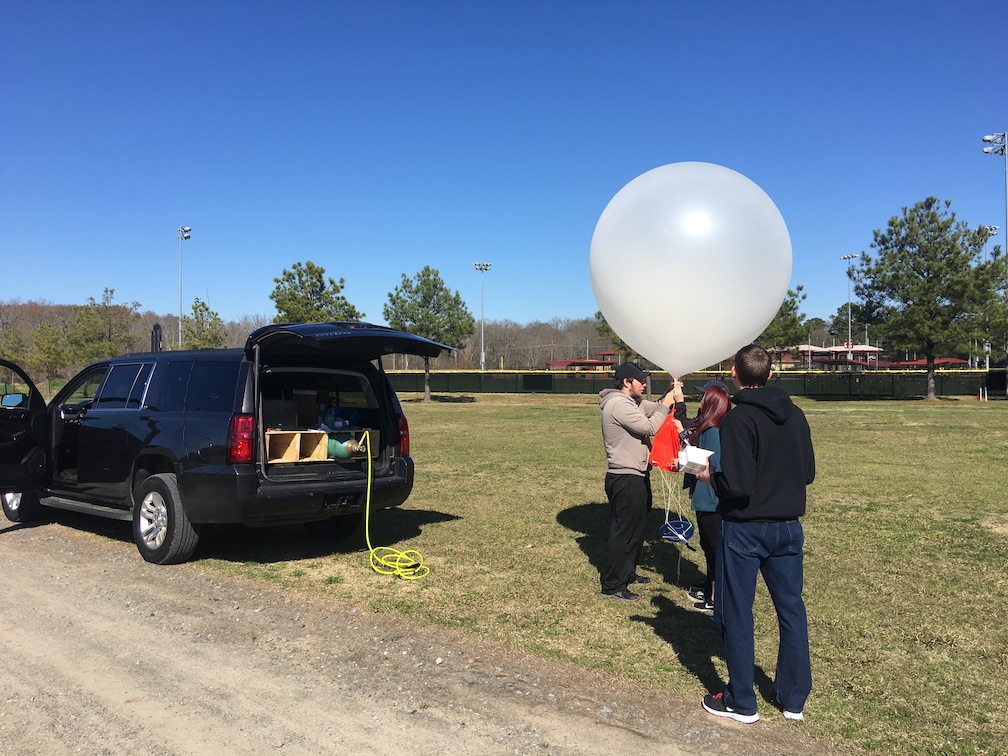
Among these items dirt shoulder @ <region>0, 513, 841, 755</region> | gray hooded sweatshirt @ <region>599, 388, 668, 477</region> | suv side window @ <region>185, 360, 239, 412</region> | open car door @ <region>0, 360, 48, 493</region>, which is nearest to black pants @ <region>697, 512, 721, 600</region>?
gray hooded sweatshirt @ <region>599, 388, 668, 477</region>

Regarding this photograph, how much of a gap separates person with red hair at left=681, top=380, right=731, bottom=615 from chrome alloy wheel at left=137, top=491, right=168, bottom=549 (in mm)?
4488

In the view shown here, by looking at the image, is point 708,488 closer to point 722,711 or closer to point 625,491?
point 625,491

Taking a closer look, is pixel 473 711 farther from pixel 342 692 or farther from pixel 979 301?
pixel 979 301

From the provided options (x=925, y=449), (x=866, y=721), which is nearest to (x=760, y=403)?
(x=866, y=721)

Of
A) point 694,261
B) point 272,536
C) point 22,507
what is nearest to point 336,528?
point 272,536

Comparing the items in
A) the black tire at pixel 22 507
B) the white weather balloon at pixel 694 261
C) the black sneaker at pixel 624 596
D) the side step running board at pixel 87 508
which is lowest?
the black sneaker at pixel 624 596

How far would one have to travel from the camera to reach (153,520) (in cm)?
637

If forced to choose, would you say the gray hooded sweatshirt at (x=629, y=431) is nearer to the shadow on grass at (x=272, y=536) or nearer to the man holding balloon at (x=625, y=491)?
the man holding balloon at (x=625, y=491)

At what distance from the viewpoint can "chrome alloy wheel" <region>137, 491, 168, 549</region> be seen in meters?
6.30

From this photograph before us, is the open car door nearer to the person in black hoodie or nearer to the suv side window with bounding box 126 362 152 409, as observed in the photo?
the suv side window with bounding box 126 362 152 409

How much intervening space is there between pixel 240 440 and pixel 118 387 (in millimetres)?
2378

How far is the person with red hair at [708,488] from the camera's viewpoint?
206 inches

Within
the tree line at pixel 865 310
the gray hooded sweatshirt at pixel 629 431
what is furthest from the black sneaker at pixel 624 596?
the tree line at pixel 865 310

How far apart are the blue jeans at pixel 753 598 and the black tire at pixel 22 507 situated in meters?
7.58
